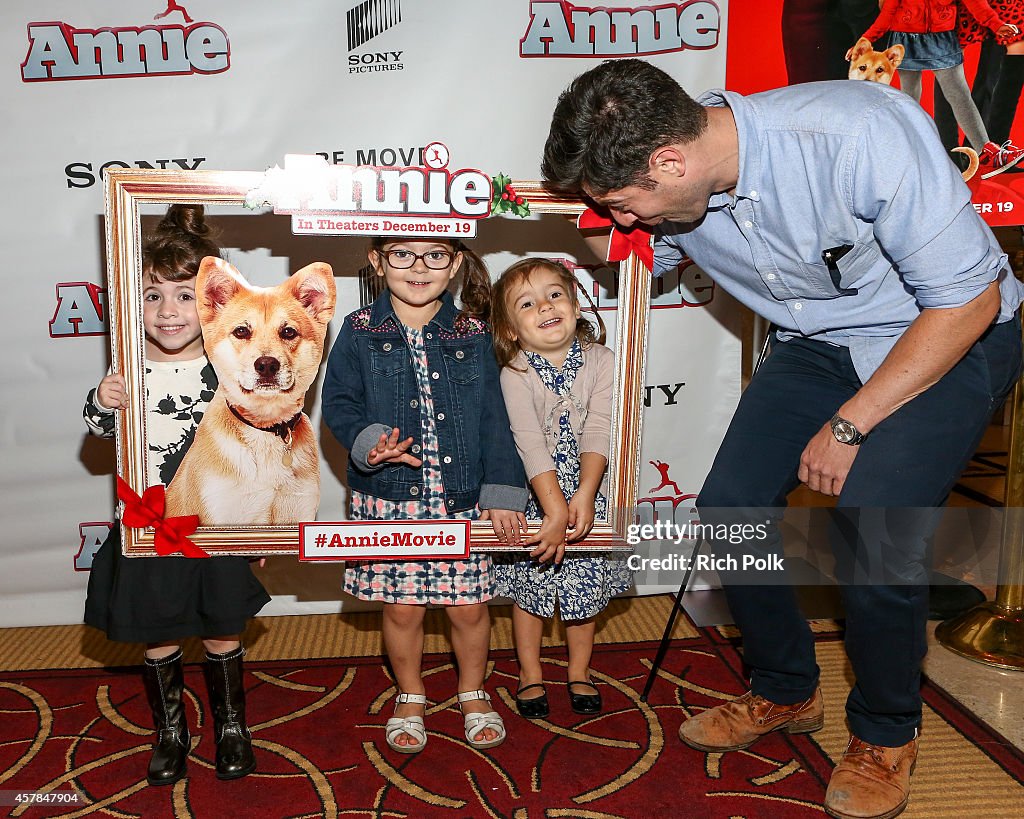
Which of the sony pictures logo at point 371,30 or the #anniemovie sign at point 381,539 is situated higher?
the sony pictures logo at point 371,30

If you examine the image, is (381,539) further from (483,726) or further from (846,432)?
(846,432)

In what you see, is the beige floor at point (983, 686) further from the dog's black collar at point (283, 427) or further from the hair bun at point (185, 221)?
the hair bun at point (185, 221)

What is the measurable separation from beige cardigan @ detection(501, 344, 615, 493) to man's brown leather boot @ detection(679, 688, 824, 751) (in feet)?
2.09

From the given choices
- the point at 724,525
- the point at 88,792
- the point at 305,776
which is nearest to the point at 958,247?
the point at 724,525

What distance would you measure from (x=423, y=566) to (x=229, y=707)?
0.57m

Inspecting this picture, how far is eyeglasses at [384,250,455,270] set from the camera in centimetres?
218

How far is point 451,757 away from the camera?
7.45ft

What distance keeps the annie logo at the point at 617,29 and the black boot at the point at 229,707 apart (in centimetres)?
190

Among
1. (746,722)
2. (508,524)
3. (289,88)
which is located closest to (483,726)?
(508,524)

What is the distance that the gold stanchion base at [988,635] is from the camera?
272cm

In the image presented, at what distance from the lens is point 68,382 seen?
9.56 ft

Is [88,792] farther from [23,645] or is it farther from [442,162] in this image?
[442,162]

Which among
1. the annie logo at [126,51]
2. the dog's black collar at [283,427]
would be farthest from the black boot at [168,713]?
the annie logo at [126,51]

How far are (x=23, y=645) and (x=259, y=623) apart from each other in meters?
0.73
